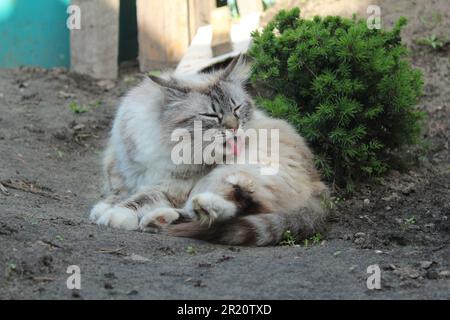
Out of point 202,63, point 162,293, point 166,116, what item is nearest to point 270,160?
point 166,116

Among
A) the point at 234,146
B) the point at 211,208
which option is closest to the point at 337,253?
the point at 211,208

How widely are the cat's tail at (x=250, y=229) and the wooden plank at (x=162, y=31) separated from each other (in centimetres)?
454

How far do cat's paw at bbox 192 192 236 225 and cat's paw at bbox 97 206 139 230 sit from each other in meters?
0.50

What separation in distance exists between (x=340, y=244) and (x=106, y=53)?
519 centimetres

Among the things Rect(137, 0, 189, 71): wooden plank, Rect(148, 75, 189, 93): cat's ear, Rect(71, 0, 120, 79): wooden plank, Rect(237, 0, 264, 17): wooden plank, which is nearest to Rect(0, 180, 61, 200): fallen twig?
Rect(148, 75, 189, 93): cat's ear

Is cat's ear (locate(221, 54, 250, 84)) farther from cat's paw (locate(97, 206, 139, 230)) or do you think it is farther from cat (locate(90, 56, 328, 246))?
cat's paw (locate(97, 206, 139, 230))

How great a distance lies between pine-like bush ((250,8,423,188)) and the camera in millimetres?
5898

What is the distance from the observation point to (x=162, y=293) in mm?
3615

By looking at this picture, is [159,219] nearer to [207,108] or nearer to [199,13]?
[207,108]

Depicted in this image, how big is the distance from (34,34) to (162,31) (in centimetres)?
163

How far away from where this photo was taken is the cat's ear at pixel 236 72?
5.68m

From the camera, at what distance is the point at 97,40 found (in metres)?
9.05

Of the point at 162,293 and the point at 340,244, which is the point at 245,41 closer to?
the point at 340,244

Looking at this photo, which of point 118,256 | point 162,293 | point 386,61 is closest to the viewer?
point 162,293
